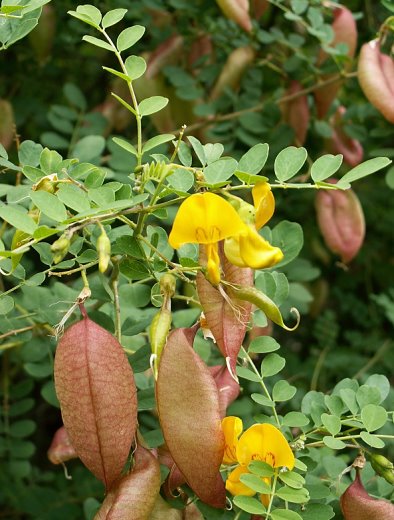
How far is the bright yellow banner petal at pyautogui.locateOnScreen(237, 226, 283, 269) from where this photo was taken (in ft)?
2.36

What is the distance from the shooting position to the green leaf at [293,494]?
2.61 feet

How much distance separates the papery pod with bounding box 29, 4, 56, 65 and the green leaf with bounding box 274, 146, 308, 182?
96 cm

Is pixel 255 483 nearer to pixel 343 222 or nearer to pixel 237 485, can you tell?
pixel 237 485

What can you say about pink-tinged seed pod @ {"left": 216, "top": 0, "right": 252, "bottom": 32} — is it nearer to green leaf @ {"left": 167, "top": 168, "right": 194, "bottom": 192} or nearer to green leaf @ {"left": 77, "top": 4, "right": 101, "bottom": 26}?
green leaf @ {"left": 77, "top": 4, "right": 101, "bottom": 26}

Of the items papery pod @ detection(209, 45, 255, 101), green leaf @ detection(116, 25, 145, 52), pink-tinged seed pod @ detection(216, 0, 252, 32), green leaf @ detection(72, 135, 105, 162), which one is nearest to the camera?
green leaf @ detection(116, 25, 145, 52)

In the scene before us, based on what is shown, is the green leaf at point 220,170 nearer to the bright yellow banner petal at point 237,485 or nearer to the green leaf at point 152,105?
the green leaf at point 152,105

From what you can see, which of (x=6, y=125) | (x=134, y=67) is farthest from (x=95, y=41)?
(x=6, y=125)

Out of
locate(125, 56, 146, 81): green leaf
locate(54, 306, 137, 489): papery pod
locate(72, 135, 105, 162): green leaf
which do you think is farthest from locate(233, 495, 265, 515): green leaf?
locate(72, 135, 105, 162): green leaf

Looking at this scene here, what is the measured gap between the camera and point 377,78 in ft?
4.36

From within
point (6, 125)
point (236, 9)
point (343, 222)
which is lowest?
point (343, 222)

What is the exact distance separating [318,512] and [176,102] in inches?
39.7

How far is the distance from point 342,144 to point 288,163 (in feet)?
2.65

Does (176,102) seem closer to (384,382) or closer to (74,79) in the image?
(74,79)

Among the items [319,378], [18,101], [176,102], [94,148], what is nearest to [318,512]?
[94,148]
